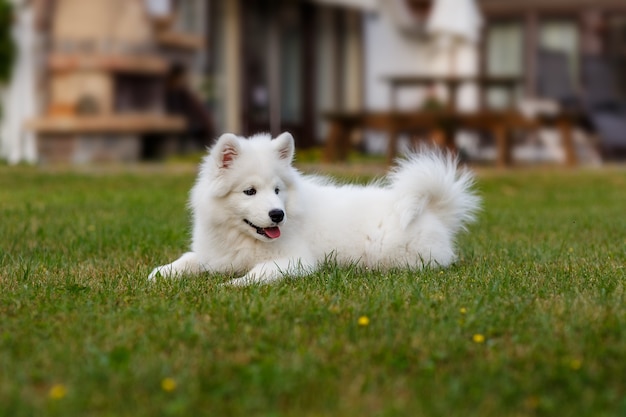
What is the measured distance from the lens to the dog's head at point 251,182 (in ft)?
15.3

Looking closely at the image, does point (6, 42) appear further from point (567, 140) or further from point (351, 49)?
point (351, 49)

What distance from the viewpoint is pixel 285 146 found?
15.8 ft

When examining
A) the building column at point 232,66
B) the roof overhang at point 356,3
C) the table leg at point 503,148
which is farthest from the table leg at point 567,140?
the building column at point 232,66

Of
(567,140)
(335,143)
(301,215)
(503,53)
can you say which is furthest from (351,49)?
(301,215)

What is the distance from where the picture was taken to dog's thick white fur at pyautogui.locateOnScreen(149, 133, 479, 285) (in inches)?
185

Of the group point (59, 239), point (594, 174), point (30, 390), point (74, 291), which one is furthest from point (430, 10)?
point (30, 390)

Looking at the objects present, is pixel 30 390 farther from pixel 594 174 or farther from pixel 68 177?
pixel 594 174

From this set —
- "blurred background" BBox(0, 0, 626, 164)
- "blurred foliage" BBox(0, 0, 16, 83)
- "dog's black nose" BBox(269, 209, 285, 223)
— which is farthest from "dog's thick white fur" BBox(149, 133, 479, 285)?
"blurred foliage" BBox(0, 0, 16, 83)

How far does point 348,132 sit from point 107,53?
3.62 metres

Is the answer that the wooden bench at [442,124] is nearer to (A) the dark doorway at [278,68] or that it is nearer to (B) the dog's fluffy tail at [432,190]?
(A) the dark doorway at [278,68]

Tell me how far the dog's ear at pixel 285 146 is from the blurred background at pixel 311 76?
8.03 metres

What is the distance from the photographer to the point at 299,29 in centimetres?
1834

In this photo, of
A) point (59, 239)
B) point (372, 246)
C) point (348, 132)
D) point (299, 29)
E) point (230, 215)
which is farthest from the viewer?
point (299, 29)

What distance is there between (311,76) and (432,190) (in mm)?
13460
